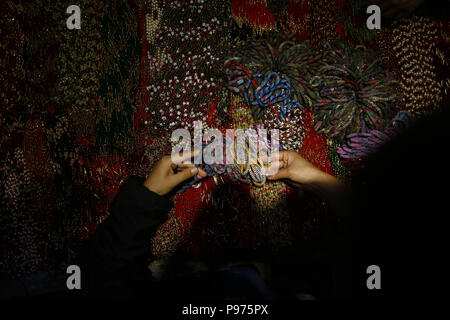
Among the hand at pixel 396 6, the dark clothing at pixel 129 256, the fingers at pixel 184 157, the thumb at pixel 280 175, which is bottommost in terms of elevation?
the dark clothing at pixel 129 256

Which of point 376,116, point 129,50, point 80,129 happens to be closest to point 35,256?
point 80,129

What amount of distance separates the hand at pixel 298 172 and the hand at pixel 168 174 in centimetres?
20

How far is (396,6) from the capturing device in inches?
28.5

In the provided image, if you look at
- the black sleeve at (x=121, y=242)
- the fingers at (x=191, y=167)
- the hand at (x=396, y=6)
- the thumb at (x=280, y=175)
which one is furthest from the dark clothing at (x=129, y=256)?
the hand at (x=396, y=6)

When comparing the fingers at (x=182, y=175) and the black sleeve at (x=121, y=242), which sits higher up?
the fingers at (x=182, y=175)

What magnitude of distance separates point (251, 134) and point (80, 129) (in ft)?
1.52

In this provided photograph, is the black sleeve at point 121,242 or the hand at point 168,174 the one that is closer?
the black sleeve at point 121,242

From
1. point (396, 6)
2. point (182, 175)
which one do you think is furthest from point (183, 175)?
point (396, 6)

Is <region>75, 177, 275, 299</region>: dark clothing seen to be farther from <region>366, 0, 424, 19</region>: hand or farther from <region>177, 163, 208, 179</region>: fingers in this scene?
<region>366, 0, 424, 19</region>: hand

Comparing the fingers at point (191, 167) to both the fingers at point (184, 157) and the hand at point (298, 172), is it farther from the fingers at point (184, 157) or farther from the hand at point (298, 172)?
the hand at point (298, 172)

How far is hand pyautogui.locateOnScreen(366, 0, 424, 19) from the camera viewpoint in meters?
0.72

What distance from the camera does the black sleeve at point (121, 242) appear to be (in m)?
0.56

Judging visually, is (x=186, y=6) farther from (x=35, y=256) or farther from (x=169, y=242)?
(x=35, y=256)

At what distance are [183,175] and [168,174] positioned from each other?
0.04 meters
